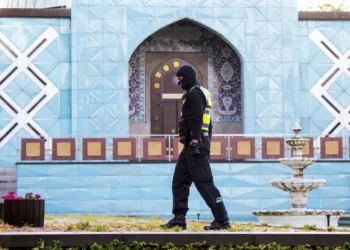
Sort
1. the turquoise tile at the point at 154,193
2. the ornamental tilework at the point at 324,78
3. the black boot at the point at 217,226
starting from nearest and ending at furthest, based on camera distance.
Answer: the black boot at the point at 217,226 → the turquoise tile at the point at 154,193 → the ornamental tilework at the point at 324,78

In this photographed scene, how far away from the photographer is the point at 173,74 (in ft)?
81.6

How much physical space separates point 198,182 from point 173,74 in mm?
15808

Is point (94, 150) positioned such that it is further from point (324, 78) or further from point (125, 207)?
point (324, 78)

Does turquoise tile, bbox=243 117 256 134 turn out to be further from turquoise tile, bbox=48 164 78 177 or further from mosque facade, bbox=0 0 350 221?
turquoise tile, bbox=48 164 78 177

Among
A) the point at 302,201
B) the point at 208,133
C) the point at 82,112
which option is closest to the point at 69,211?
the point at 82,112

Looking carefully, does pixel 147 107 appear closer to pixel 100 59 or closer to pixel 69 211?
pixel 100 59

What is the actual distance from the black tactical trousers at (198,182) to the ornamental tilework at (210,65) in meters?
15.2

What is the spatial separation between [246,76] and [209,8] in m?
2.00

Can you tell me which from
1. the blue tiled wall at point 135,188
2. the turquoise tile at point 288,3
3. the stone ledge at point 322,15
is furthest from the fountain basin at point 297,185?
the stone ledge at point 322,15

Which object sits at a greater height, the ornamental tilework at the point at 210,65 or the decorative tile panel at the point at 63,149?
the ornamental tilework at the point at 210,65

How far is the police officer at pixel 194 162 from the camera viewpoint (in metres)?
9.18

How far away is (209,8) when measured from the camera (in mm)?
23172

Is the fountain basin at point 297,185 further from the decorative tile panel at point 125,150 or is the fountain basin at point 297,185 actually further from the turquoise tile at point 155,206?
the decorative tile panel at point 125,150

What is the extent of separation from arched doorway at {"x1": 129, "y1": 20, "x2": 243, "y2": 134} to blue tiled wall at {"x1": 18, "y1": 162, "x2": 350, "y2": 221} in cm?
371
